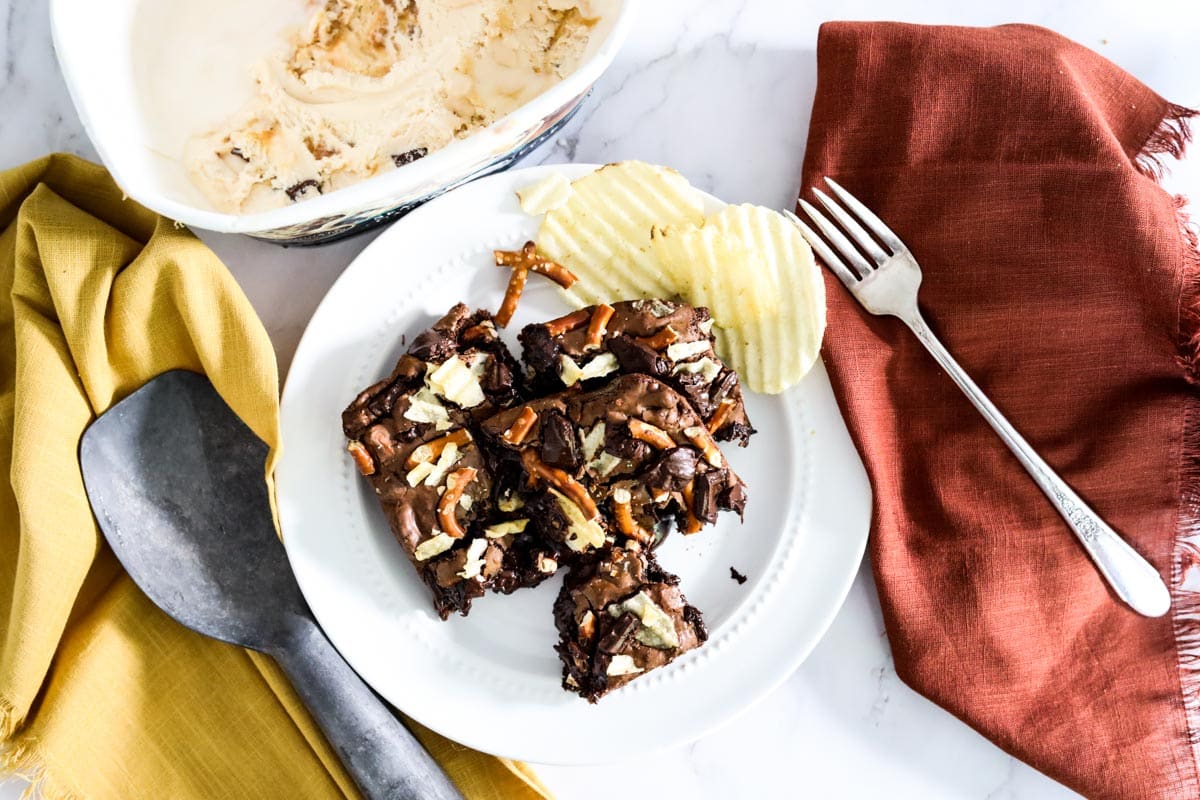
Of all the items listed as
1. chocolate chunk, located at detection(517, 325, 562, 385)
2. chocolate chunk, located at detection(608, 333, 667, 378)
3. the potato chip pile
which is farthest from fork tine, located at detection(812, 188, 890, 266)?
chocolate chunk, located at detection(517, 325, 562, 385)

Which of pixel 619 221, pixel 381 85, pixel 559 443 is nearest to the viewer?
pixel 559 443

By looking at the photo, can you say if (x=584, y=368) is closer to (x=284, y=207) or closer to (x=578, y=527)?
(x=578, y=527)

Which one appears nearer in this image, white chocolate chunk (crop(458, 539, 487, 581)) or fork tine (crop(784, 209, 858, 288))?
white chocolate chunk (crop(458, 539, 487, 581))

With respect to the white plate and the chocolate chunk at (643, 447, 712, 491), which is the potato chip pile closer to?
the white plate

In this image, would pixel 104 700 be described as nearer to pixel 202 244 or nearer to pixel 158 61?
pixel 202 244

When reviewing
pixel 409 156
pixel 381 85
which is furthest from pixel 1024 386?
pixel 381 85

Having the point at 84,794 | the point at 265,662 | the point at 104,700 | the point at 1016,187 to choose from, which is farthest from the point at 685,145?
the point at 84,794
